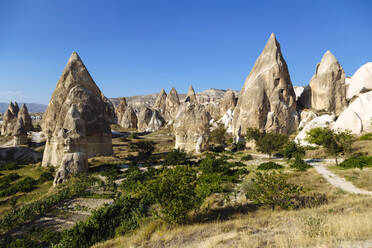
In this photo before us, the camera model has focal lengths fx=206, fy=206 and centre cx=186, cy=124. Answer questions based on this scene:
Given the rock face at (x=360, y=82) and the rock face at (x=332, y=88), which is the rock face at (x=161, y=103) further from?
the rock face at (x=360, y=82)

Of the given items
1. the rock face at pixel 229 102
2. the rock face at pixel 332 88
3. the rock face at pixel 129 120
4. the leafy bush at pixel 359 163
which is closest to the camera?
the leafy bush at pixel 359 163

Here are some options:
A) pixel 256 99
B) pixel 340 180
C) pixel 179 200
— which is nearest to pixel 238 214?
pixel 179 200

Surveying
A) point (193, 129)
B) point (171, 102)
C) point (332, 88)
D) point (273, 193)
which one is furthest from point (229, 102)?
point (273, 193)

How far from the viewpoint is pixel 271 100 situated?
43.2m

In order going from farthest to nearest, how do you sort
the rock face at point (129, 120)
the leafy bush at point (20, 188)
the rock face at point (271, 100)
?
the rock face at point (129, 120), the rock face at point (271, 100), the leafy bush at point (20, 188)

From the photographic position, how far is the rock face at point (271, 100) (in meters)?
42.6

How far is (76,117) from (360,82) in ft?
185

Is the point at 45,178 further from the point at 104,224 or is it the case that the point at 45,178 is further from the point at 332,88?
the point at 332,88

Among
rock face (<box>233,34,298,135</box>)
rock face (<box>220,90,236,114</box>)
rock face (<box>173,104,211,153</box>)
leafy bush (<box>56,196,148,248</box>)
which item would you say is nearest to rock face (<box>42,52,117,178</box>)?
rock face (<box>173,104,211,153</box>)

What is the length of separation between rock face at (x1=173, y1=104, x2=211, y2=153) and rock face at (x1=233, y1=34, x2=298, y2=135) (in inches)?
626

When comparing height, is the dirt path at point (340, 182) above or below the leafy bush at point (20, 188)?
above

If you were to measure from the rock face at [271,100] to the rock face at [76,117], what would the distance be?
89.6 ft

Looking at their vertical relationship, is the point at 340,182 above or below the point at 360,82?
below

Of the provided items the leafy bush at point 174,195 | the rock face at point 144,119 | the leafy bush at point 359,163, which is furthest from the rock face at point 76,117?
the rock face at point 144,119
